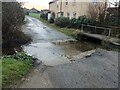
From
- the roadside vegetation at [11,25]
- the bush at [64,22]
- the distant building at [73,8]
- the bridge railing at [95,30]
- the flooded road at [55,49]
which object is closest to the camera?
the flooded road at [55,49]

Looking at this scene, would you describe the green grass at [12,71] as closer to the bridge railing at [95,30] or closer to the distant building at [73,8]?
the bridge railing at [95,30]

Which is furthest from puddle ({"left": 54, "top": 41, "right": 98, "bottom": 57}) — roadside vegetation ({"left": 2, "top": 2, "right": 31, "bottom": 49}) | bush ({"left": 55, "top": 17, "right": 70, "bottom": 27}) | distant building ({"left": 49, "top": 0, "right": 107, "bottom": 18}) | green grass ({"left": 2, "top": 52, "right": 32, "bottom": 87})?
bush ({"left": 55, "top": 17, "right": 70, "bottom": 27})

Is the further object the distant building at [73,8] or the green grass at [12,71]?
the distant building at [73,8]

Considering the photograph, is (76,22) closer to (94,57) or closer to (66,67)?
(94,57)

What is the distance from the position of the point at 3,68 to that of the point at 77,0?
28.9 meters

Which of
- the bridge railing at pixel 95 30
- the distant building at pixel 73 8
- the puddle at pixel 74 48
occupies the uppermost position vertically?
the distant building at pixel 73 8

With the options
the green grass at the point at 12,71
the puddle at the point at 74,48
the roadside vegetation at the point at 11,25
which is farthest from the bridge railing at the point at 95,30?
the green grass at the point at 12,71

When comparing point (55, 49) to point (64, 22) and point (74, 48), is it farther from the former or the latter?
point (64, 22)

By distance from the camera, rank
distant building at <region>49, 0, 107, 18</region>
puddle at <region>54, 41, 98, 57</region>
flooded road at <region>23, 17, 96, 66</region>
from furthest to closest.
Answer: distant building at <region>49, 0, 107, 18</region>
puddle at <region>54, 41, 98, 57</region>
flooded road at <region>23, 17, 96, 66</region>

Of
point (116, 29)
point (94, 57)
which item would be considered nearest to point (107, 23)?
point (116, 29)

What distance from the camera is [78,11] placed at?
114 feet

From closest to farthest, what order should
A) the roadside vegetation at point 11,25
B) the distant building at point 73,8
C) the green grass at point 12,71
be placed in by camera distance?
the green grass at point 12,71, the roadside vegetation at point 11,25, the distant building at point 73,8

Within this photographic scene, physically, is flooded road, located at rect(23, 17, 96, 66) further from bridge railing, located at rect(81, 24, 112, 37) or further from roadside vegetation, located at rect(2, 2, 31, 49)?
bridge railing, located at rect(81, 24, 112, 37)

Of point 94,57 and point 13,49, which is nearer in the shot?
point 94,57
